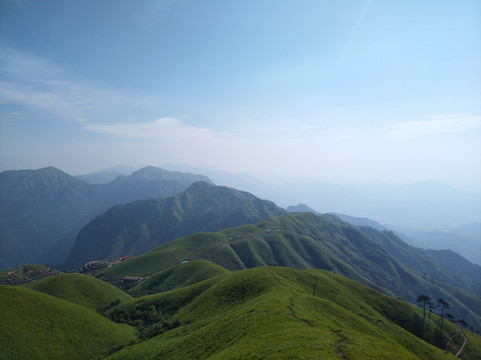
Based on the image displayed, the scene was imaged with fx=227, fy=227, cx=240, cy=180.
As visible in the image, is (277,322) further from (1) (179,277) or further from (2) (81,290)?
(1) (179,277)

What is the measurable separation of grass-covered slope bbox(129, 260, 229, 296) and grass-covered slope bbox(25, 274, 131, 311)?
21.5 meters

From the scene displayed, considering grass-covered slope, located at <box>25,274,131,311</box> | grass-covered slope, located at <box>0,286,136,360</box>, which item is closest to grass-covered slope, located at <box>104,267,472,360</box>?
grass-covered slope, located at <box>0,286,136,360</box>

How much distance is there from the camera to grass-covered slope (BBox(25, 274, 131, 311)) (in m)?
93.8

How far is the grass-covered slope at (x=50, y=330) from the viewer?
57688 mm

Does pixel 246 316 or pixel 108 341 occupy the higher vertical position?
pixel 246 316

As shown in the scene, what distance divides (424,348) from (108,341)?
9574 centimetres

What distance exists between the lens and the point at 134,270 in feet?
553

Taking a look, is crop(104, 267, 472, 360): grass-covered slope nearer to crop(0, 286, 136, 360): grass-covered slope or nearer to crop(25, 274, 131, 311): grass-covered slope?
crop(0, 286, 136, 360): grass-covered slope

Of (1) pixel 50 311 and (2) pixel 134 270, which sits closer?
(1) pixel 50 311

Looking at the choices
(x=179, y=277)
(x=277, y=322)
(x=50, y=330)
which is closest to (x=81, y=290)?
(x=50, y=330)

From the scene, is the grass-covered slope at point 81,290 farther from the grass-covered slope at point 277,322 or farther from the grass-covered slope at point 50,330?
the grass-covered slope at point 50,330

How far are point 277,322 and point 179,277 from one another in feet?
334

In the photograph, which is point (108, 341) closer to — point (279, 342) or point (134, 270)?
point (279, 342)

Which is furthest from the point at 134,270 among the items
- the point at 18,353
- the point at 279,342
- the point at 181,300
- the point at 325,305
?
the point at 279,342
